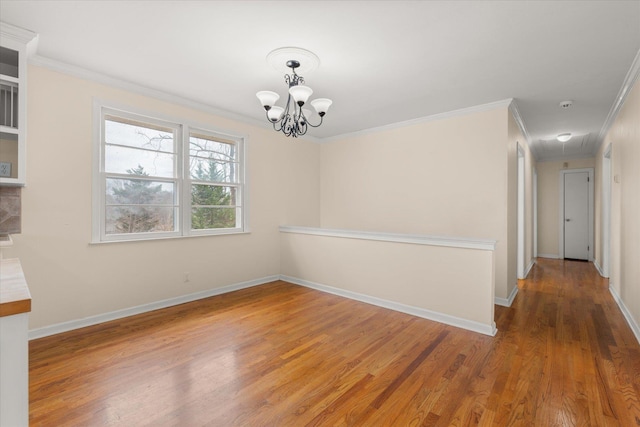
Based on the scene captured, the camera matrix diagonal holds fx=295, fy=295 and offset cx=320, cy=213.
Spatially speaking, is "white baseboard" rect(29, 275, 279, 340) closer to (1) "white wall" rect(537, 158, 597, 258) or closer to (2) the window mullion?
(2) the window mullion

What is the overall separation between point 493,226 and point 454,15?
8.57ft

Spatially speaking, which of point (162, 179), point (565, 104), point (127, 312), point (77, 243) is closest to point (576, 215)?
point (565, 104)

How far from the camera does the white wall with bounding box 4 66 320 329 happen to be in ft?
8.99

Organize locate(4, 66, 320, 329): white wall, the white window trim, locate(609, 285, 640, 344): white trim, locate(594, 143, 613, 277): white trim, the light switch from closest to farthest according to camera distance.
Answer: the light switch
locate(4, 66, 320, 329): white wall
locate(609, 285, 640, 344): white trim
the white window trim
locate(594, 143, 613, 277): white trim

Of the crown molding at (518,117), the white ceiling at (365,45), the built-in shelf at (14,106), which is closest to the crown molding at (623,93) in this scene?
the white ceiling at (365,45)

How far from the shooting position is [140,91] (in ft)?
11.1

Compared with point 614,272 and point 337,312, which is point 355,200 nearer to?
point 337,312

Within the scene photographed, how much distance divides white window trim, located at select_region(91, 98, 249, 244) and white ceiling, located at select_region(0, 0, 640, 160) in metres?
0.36

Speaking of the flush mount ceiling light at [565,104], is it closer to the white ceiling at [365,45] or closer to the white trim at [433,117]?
the white ceiling at [365,45]

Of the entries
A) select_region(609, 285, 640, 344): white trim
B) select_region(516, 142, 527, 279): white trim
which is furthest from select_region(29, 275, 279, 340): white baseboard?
select_region(609, 285, 640, 344): white trim

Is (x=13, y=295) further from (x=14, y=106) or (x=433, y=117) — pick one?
(x=433, y=117)

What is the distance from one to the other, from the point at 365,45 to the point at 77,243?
11.0ft

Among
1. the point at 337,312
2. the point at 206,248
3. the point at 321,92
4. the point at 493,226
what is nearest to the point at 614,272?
the point at 493,226

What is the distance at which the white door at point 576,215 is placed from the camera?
22.7 feet
